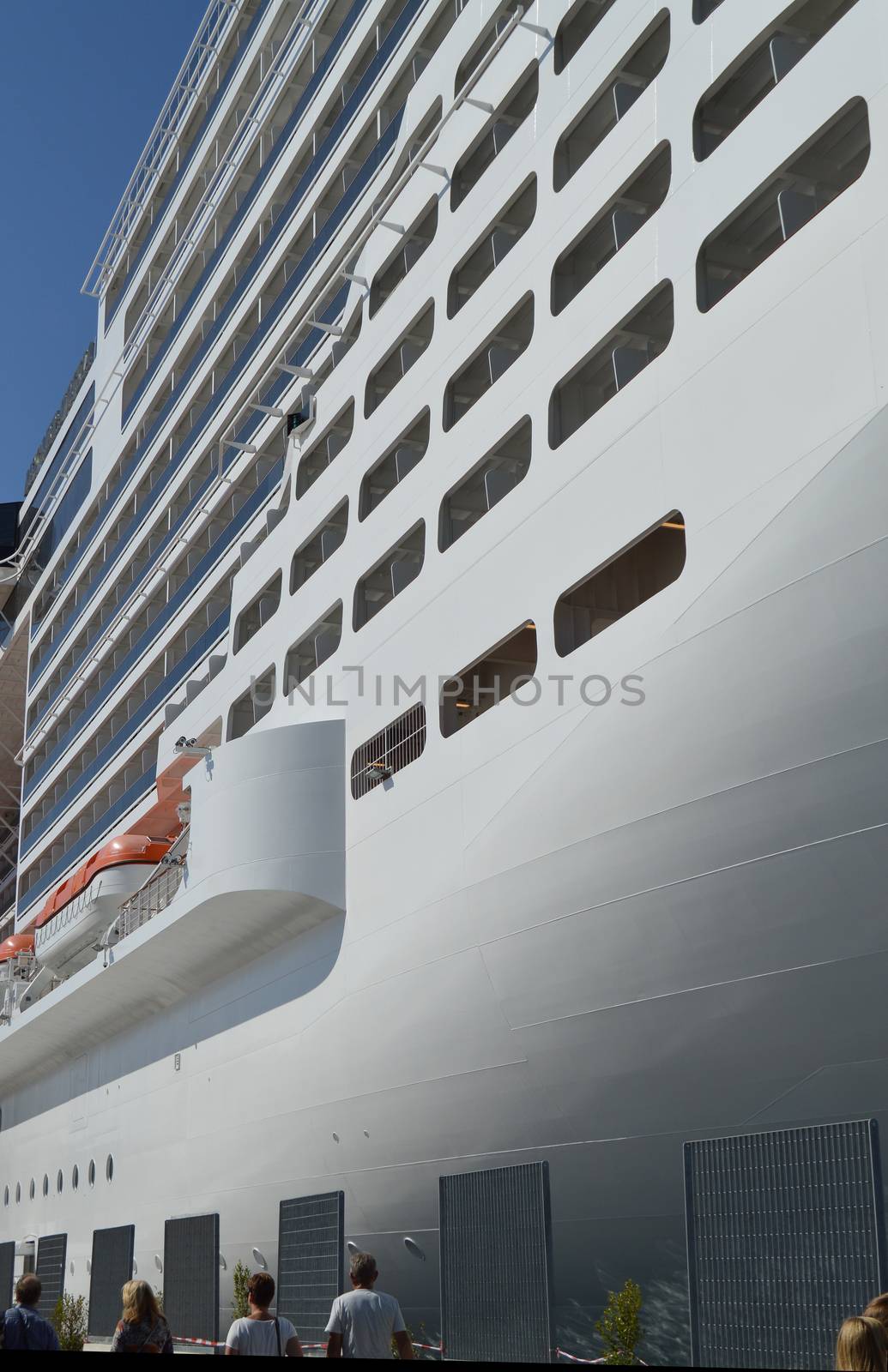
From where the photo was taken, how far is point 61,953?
24.6 metres

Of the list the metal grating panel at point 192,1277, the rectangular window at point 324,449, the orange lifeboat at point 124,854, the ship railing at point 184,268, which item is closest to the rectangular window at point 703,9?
the rectangular window at point 324,449

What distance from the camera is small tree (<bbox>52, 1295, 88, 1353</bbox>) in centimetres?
1747

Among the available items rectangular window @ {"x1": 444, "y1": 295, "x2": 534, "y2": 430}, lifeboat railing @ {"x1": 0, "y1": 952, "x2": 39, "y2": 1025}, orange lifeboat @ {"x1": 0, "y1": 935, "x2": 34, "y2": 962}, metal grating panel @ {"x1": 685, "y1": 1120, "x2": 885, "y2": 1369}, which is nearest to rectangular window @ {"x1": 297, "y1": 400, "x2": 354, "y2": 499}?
rectangular window @ {"x1": 444, "y1": 295, "x2": 534, "y2": 430}

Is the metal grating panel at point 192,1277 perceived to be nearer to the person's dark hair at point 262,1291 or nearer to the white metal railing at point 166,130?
the person's dark hair at point 262,1291

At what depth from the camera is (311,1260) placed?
1126cm

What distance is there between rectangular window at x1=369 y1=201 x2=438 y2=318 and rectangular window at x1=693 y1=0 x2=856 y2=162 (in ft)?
16.7

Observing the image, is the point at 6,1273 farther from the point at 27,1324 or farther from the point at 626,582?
the point at 626,582

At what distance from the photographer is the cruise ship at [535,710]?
24.6 ft

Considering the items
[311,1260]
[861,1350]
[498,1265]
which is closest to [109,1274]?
[311,1260]

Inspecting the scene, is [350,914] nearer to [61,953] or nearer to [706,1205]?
[706,1205]

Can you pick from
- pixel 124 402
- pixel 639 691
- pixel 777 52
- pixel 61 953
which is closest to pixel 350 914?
pixel 639 691

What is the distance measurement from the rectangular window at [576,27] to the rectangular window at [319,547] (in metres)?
5.25

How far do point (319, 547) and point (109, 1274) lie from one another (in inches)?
376

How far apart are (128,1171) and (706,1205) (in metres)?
13.6
